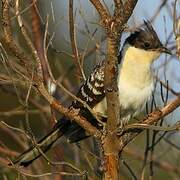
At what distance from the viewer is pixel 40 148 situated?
4.02 metres

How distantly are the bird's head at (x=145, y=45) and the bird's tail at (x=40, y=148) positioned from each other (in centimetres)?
86

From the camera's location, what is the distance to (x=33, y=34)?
466 centimetres

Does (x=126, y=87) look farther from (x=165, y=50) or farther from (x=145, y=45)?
(x=145, y=45)

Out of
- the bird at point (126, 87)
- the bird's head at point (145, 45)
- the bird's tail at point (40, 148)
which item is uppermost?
the bird's head at point (145, 45)

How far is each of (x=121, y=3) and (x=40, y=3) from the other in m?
1.64

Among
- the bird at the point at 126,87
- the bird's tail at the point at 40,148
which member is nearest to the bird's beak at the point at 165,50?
the bird at the point at 126,87

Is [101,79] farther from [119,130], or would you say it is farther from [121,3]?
[121,3]

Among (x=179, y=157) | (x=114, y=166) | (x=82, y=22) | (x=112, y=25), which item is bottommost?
(x=114, y=166)

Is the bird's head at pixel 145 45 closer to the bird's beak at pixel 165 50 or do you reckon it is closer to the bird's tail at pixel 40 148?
the bird's beak at pixel 165 50

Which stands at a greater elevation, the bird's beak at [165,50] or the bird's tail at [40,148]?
the bird's beak at [165,50]

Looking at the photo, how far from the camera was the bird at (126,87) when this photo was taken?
439cm

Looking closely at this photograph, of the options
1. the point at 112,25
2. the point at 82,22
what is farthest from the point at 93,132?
the point at 82,22

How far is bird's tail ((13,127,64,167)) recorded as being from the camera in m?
4.06

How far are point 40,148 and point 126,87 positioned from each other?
82 centimetres
